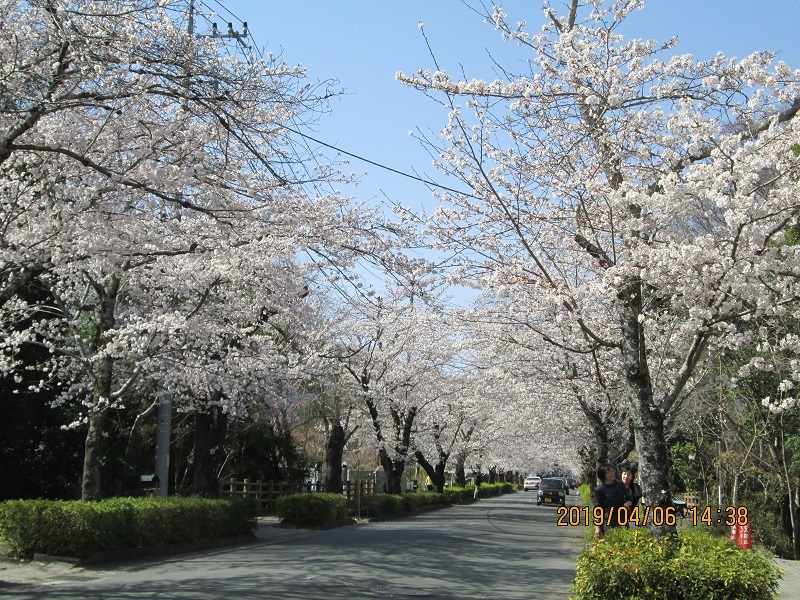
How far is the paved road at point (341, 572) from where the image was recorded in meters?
10.7

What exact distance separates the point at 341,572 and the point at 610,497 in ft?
15.8

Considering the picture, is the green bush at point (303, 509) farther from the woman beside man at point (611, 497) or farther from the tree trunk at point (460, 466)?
the tree trunk at point (460, 466)

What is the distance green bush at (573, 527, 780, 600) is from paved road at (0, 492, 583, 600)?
A: 354cm

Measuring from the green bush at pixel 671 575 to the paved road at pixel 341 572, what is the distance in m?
3.54

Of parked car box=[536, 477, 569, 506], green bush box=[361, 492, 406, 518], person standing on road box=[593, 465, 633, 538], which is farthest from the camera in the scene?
parked car box=[536, 477, 569, 506]

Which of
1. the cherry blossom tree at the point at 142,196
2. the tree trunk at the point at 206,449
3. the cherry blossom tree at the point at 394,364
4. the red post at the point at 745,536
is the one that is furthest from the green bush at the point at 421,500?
the red post at the point at 745,536

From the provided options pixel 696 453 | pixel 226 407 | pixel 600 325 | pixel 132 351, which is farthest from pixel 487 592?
pixel 696 453

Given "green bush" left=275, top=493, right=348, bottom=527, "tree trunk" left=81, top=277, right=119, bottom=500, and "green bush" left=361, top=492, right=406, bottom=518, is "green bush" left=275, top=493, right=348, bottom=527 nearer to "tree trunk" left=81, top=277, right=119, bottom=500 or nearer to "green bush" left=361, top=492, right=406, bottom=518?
"green bush" left=361, top=492, right=406, bottom=518

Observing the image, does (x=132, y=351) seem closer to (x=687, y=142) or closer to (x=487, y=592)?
(x=487, y=592)

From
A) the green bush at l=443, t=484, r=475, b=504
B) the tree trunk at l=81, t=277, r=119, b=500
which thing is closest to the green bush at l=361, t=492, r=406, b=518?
the green bush at l=443, t=484, r=475, b=504

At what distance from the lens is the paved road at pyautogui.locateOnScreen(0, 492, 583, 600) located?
10688 mm

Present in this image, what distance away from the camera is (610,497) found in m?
10.4
